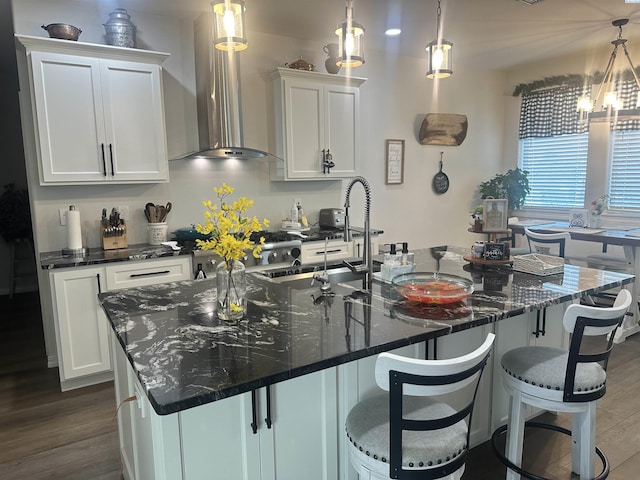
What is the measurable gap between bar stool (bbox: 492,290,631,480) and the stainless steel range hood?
8.75ft

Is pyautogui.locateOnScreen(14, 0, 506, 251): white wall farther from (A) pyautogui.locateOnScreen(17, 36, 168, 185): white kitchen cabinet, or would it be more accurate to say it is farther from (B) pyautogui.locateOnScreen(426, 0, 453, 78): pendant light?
(B) pyautogui.locateOnScreen(426, 0, 453, 78): pendant light

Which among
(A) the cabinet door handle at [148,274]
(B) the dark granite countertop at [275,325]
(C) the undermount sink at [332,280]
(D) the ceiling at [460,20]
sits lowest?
(A) the cabinet door handle at [148,274]

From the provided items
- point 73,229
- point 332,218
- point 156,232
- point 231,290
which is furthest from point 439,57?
point 73,229

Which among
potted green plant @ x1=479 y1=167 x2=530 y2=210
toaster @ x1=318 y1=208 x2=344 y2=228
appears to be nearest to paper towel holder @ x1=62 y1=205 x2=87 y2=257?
toaster @ x1=318 y1=208 x2=344 y2=228

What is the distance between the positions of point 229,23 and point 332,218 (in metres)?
2.69

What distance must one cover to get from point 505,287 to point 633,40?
4.21 metres

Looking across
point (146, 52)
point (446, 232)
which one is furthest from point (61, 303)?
point (446, 232)

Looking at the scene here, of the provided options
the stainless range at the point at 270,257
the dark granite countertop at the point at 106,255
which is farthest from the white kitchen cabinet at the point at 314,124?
the dark granite countertop at the point at 106,255

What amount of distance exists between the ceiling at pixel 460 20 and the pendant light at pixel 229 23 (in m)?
1.72

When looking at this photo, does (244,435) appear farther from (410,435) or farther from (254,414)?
(410,435)

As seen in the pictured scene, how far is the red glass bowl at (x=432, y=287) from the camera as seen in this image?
5.98ft

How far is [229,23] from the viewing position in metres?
1.85

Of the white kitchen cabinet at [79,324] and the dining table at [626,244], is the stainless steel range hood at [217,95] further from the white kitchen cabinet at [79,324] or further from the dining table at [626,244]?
the dining table at [626,244]

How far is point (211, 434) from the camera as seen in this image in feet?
4.59
